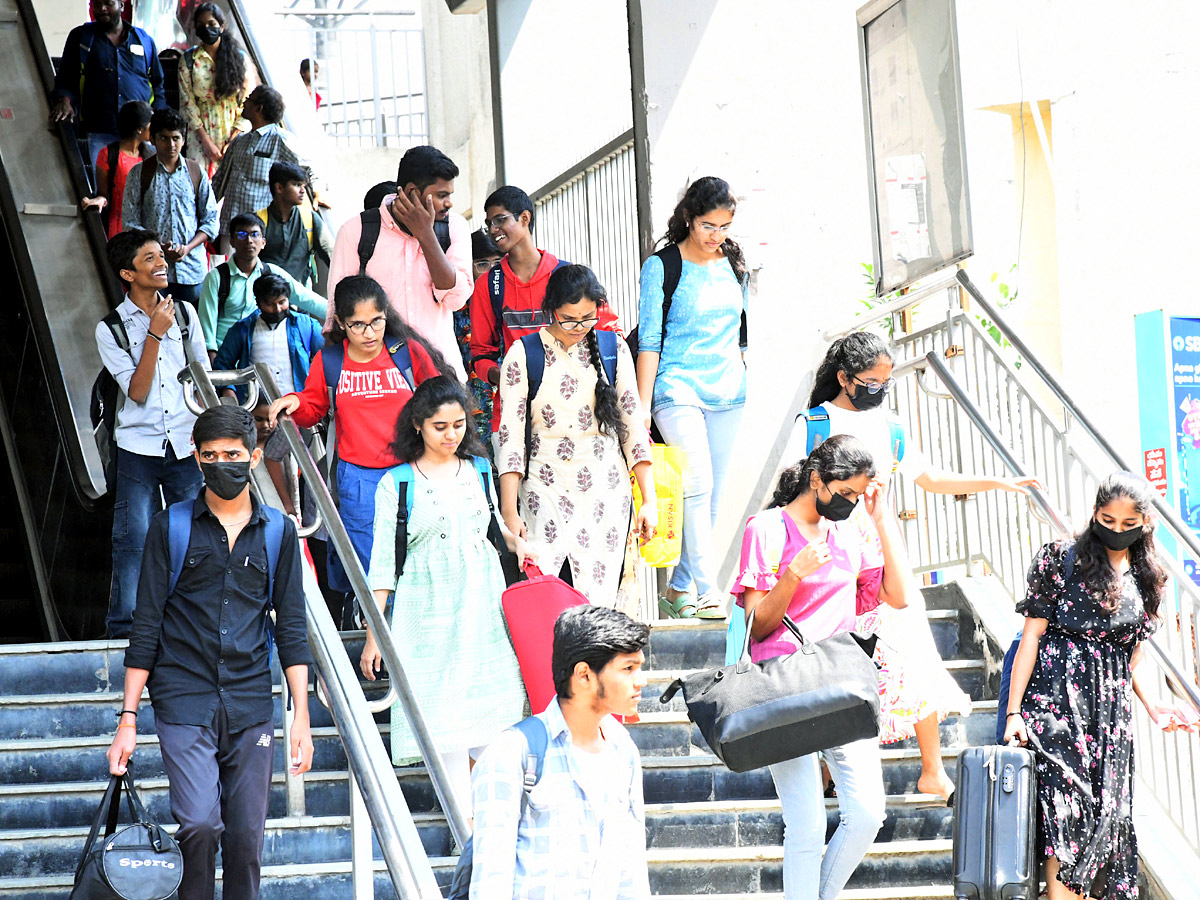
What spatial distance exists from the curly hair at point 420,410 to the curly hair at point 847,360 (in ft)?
4.61

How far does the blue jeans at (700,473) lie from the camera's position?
705cm

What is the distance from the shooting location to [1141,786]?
6.38 metres

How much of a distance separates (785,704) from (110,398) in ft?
13.3

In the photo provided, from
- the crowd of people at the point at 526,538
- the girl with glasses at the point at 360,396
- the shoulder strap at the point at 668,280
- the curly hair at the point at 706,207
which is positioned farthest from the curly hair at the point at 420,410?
the curly hair at the point at 706,207

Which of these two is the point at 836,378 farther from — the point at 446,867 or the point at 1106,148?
the point at 1106,148

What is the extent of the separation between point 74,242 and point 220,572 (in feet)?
19.5

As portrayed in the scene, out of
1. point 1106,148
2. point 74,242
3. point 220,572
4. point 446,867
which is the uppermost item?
point 1106,148

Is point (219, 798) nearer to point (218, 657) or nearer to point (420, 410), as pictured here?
point (218, 657)

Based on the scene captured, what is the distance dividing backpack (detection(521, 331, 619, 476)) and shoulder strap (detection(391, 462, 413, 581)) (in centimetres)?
74

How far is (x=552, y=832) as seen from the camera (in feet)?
11.6

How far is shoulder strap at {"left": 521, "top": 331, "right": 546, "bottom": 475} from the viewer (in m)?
6.49

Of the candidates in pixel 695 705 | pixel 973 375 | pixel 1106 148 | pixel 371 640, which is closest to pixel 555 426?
pixel 371 640

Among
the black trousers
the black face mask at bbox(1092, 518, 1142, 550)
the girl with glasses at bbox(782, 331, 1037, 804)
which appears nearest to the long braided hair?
the girl with glasses at bbox(782, 331, 1037, 804)

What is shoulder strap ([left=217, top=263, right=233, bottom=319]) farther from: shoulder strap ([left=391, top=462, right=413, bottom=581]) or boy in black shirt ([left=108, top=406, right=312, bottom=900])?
boy in black shirt ([left=108, top=406, right=312, bottom=900])
